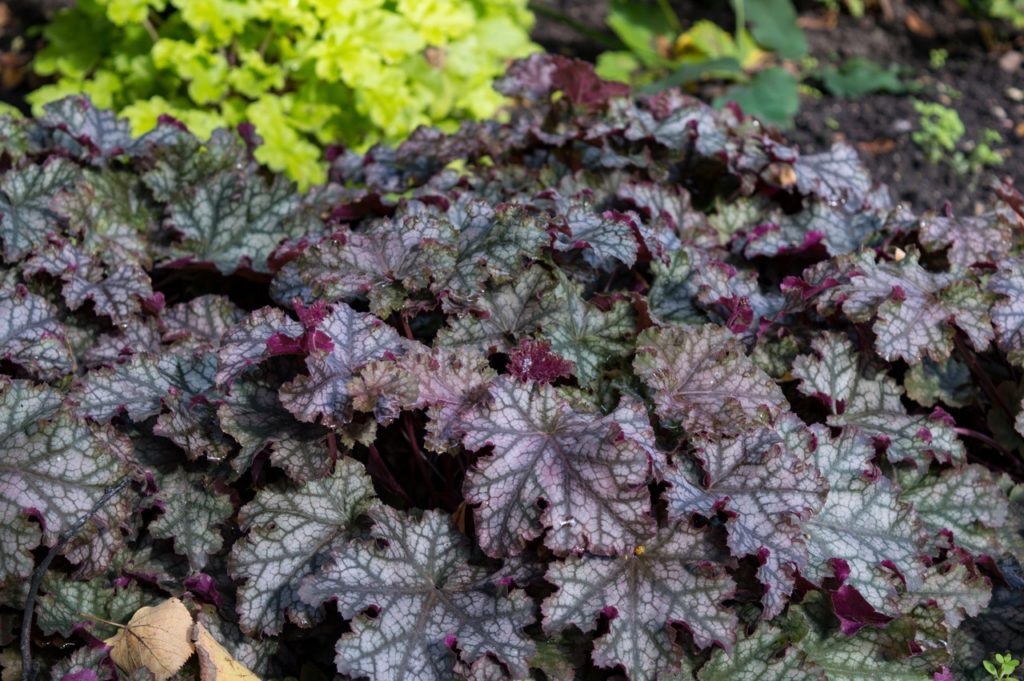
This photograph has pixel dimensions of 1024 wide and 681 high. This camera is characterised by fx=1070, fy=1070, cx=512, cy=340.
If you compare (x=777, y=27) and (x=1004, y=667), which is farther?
(x=777, y=27)

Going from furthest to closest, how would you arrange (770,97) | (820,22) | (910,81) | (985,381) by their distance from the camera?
(820,22) < (910,81) < (770,97) < (985,381)

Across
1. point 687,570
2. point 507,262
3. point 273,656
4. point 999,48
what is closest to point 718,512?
point 687,570

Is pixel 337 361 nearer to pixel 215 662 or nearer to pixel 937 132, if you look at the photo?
pixel 215 662

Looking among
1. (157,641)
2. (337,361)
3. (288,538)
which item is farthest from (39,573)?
(337,361)

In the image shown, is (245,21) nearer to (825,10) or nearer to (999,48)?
(825,10)

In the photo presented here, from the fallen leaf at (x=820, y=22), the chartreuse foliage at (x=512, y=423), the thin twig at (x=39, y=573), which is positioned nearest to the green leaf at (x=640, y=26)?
the fallen leaf at (x=820, y=22)

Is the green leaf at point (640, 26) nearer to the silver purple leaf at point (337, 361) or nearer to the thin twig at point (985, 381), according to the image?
the thin twig at point (985, 381)

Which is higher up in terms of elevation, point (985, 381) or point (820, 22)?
point (985, 381)

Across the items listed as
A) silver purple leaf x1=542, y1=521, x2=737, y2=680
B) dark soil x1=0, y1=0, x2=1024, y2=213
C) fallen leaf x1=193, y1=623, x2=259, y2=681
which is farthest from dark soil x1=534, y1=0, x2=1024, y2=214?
fallen leaf x1=193, y1=623, x2=259, y2=681
